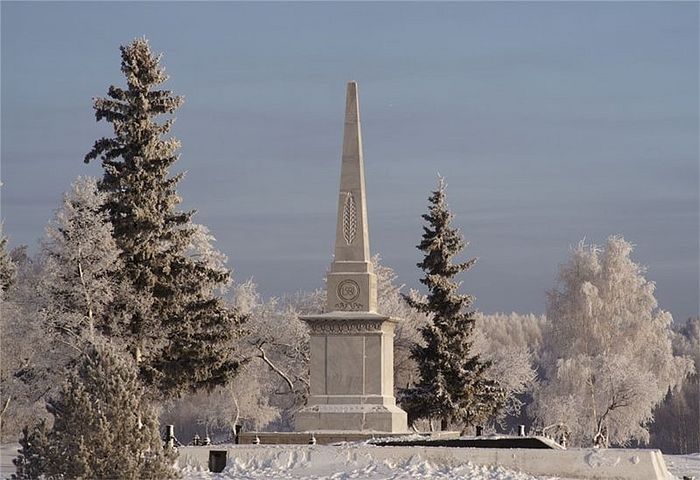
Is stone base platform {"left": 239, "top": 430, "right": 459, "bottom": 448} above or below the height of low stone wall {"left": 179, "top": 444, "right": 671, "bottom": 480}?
above

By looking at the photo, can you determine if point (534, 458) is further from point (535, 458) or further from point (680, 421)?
point (680, 421)

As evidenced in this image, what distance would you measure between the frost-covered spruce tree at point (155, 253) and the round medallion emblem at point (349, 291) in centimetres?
638

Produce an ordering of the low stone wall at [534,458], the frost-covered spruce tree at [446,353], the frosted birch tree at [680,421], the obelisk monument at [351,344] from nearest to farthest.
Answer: the low stone wall at [534,458]
the obelisk monument at [351,344]
the frost-covered spruce tree at [446,353]
the frosted birch tree at [680,421]

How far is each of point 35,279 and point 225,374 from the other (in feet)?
31.7

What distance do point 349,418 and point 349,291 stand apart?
3274mm

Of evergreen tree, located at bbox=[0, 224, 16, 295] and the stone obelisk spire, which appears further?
evergreen tree, located at bbox=[0, 224, 16, 295]

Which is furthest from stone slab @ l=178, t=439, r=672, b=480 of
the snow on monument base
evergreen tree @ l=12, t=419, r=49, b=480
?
evergreen tree @ l=12, t=419, r=49, b=480

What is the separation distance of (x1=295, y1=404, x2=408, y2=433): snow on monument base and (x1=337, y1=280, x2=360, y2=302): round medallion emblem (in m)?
2.79

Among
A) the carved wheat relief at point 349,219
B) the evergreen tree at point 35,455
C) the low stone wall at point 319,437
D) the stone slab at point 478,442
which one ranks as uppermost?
the carved wheat relief at point 349,219

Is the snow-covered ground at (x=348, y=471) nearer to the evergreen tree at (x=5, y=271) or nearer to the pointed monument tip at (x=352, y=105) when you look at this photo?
the pointed monument tip at (x=352, y=105)

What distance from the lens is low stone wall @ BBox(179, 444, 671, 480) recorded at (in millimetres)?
27422

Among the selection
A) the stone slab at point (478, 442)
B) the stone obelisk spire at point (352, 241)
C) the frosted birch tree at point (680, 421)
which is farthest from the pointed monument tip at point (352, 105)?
the frosted birch tree at point (680, 421)

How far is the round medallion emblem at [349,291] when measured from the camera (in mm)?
34844

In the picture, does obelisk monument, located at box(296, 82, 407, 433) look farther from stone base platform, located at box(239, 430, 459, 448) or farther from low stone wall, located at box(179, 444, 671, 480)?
low stone wall, located at box(179, 444, 671, 480)
